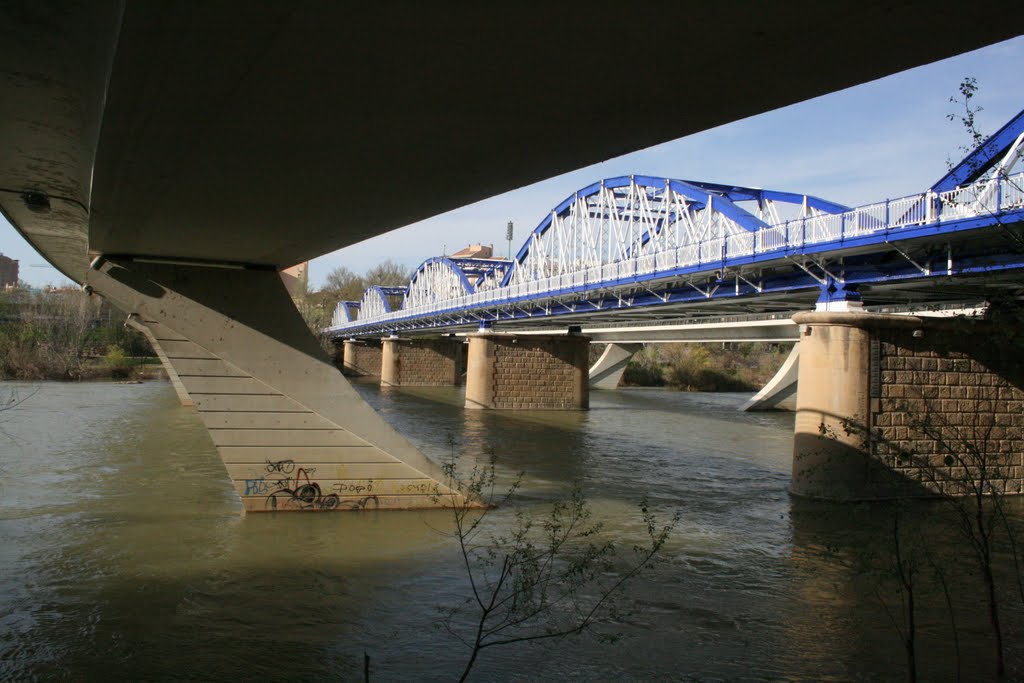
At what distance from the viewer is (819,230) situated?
19.3m

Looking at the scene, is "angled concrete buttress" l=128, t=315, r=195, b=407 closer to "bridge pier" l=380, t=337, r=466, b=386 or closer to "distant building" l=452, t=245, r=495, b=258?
"bridge pier" l=380, t=337, r=466, b=386

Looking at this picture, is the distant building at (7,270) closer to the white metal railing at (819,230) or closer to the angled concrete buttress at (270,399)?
the white metal railing at (819,230)

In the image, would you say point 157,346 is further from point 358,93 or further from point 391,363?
point 391,363

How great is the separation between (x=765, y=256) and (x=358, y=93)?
59.8ft

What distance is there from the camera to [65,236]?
889 centimetres

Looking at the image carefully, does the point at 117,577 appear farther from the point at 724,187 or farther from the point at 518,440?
the point at 724,187

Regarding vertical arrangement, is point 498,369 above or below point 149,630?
above

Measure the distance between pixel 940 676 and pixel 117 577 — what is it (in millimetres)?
8339

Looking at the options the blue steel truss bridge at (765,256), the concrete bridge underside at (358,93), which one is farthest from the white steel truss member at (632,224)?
the concrete bridge underside at (358,93)

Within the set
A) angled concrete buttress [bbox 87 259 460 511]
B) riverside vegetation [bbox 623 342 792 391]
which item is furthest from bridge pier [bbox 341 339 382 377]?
angled concrete buttress [bbox 87 259 460 511]

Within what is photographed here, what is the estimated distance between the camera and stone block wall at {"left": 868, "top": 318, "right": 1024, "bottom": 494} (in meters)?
15.0

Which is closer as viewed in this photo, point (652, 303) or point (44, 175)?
point (44, 175)

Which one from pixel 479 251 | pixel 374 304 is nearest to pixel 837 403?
pixel 374 304

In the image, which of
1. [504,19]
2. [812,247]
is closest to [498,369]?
[812,247]
